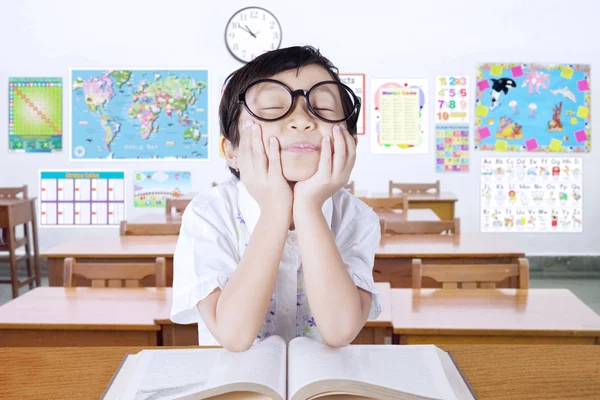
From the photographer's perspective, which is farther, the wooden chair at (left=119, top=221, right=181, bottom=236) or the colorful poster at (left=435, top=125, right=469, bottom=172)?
the colorful poster at (left=435, top=125, right=469, bottom=172)

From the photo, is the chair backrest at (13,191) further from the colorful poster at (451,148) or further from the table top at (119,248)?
the colorful poster at (451,148)

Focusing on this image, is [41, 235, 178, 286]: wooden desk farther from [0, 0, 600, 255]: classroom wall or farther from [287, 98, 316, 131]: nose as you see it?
[0, 0, 600, 255]: classroom wall

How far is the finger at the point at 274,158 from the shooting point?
82 centimetres

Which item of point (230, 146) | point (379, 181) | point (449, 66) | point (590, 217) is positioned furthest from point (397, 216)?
point (230, 146)

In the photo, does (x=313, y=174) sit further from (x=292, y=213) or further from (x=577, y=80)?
(x=577, y=80)

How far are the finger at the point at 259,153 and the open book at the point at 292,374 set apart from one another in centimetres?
24

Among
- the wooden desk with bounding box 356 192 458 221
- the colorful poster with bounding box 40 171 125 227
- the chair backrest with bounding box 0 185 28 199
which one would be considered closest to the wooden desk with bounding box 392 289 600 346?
the wooden desk with bounding box 356 192 458 221

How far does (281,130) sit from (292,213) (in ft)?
0.40

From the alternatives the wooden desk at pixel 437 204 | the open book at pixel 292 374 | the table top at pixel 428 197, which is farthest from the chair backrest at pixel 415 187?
the open book at pixel 292 374

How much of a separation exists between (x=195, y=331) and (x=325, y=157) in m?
1.13

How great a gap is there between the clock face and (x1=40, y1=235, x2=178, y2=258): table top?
2425mm

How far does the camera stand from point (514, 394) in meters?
0.75

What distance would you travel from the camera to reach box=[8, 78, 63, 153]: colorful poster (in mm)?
5059

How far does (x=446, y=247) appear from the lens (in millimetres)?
2803
